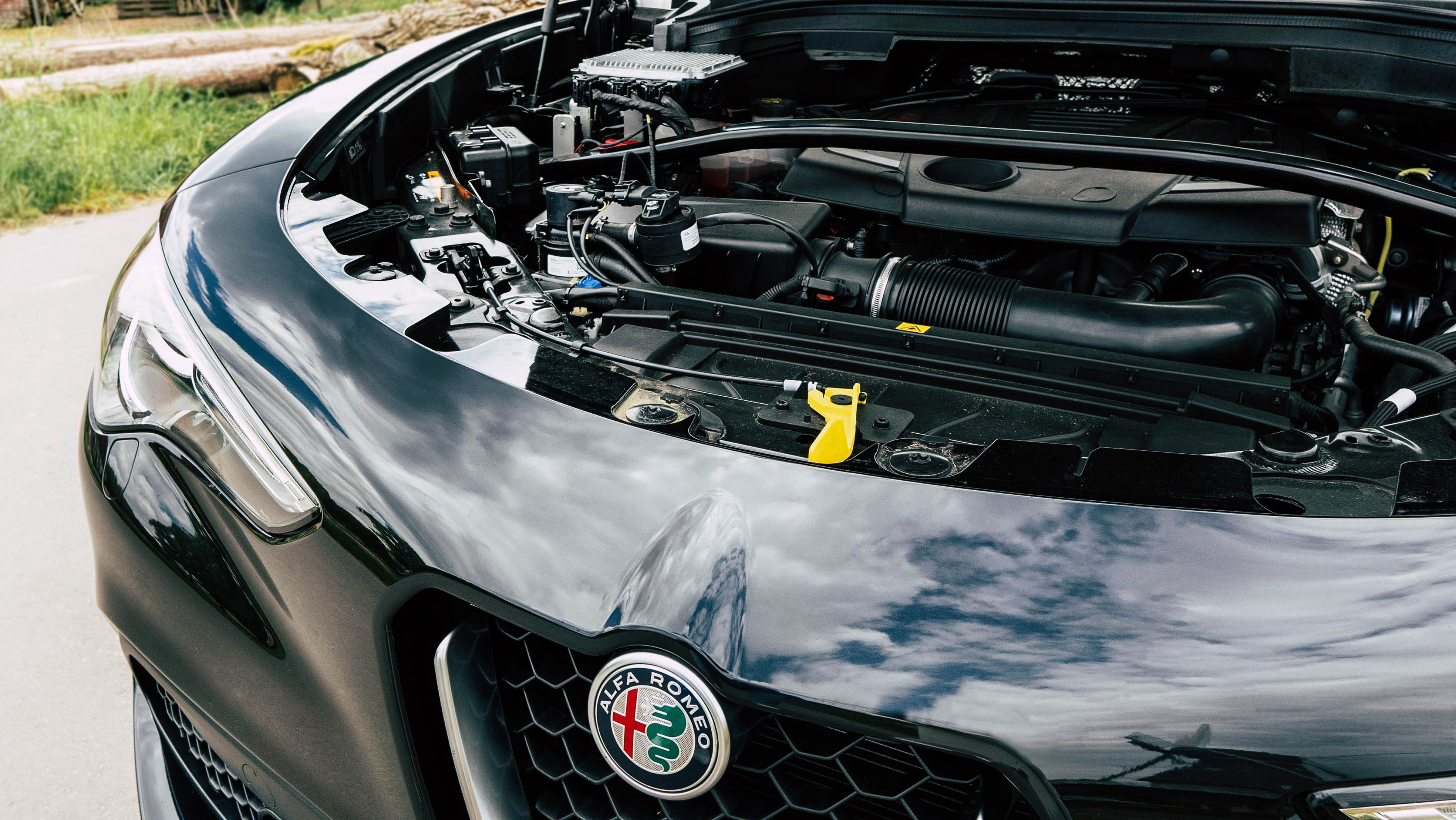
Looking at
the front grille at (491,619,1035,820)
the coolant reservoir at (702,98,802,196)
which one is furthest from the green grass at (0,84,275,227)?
the front grille at (491,619,1035,820)

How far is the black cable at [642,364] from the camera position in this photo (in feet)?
4.05

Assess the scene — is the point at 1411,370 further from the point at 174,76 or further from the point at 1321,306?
the point at 174,76

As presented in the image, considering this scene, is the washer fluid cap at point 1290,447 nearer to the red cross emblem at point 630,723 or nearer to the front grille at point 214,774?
the red cross emblem at point 630,723

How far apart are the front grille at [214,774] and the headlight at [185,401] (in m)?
0.35

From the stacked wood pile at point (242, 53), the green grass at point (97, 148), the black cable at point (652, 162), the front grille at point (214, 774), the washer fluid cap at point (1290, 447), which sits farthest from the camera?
the stacked wood pile at point (242, 53)

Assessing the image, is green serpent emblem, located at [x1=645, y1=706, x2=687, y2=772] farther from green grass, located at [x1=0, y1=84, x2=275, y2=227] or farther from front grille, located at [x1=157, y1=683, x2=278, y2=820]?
green grass, located at [x1=0, y1=84, x2=275, y2=227]

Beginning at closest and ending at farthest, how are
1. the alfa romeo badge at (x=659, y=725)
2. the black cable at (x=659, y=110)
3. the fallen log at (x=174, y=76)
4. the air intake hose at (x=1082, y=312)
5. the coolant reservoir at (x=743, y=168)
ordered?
the alfa romeo badge at (x=659, y=725) → the air intake hose at (x=1082, y=312) → the black cable at (x=659, y=110) → the coolant reservoir at (x=743, y=168) → the fallen log at (x=174, y=76)

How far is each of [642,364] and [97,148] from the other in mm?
5466

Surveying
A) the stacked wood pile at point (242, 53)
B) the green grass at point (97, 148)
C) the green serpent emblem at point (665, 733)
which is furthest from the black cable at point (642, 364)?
the stacked wood pile at point (242, 53)

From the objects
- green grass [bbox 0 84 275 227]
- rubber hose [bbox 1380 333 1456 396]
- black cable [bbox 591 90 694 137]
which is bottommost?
green grass [bbox 0 84 275 227]

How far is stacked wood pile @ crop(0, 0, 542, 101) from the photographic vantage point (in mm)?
6602

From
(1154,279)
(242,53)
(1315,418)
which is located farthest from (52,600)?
(242,53)

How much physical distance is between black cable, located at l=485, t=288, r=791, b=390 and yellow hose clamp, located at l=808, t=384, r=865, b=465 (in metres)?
0.06

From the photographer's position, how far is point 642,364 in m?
1.26
